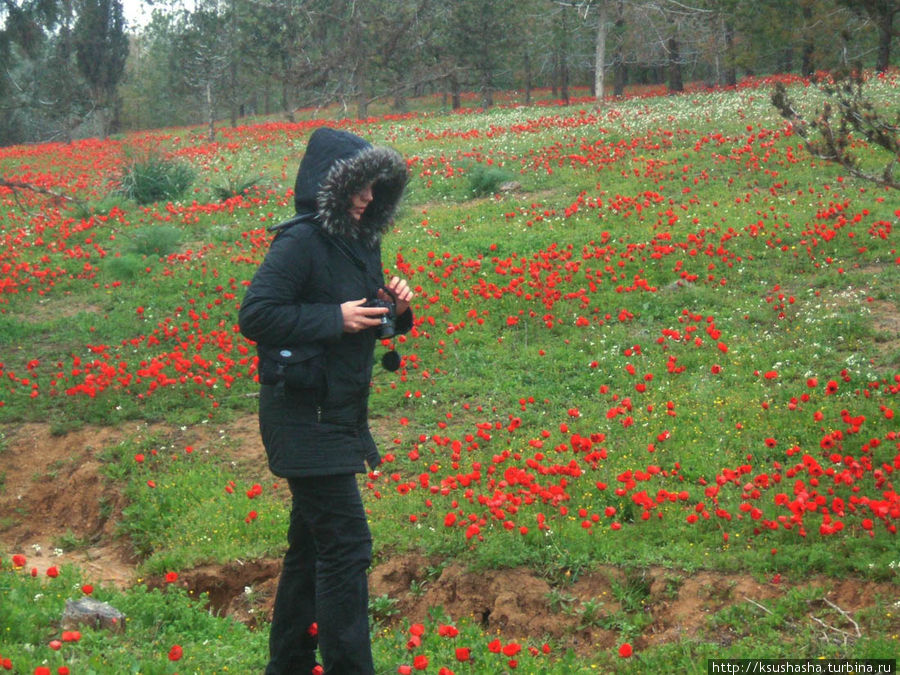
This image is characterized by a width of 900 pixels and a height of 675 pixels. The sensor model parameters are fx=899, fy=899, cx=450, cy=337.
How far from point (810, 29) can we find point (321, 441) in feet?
66.7

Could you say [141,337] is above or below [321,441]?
below

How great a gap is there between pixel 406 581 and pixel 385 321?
2148 millimetres

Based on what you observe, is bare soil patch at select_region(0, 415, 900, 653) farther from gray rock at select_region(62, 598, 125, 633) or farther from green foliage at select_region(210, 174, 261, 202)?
green foliage at select_region(210, 174, 261, 202)

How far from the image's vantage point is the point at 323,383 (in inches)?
146

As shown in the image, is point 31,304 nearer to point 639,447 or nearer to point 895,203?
point 639,447

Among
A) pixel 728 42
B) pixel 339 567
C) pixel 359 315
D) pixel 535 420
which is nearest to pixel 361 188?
pixel 359 315

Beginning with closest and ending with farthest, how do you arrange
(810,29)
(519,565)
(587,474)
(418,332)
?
1. (519,565)
2. (587,474)
3. (418,332)
4. (810,29)

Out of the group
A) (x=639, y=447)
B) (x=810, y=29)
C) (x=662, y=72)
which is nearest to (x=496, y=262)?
(x=639, y=447)

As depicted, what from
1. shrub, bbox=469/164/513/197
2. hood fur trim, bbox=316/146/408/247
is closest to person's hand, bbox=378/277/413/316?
hood fur trim, bbox=316/146/408/247

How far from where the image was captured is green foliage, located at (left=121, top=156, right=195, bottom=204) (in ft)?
55.0

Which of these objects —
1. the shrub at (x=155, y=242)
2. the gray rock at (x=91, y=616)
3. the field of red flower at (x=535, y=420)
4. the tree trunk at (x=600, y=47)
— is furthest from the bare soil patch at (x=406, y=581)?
the tree trunk at (x=600, y=47)

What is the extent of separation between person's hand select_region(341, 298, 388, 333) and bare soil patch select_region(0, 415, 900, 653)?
6.54ft

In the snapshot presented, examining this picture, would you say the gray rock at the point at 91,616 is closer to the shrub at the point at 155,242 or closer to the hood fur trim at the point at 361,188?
the hood fur trim at the point at 361,188

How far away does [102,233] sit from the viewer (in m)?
14.8
